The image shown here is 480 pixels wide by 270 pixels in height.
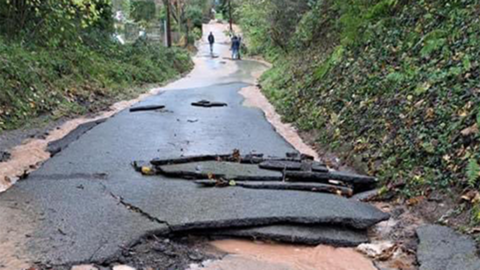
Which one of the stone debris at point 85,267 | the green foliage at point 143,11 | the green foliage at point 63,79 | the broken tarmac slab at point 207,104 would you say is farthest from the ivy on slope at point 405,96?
the green foliage at point 143,11

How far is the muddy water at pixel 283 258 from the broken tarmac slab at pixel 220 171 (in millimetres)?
1647

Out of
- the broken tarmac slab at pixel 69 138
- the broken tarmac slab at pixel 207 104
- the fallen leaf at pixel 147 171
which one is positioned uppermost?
the fallen leaf at pixel 147 171

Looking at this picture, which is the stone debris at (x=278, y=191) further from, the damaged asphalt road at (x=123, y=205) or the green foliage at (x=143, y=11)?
the green foliage at (x=143, y=11)

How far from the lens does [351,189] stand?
6094 millimetres

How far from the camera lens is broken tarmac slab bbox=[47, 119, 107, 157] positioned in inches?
313

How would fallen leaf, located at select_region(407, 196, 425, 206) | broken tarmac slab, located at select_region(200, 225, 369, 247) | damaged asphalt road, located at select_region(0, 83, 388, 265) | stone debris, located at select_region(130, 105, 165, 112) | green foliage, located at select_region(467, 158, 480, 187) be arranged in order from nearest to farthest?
1. damaged asphalt road, located at select_region(0, 83, 388, 265)
2. broken tarmac slab, located at select_region(200, 225, 369, 247)
3. green foliage, located at select_region(467, 158, 480, 187)
4. fallen leaf, located at select_region(407, 196, 425, 206)
5. stone debris, located at select_region(130, 105, 165, 112)

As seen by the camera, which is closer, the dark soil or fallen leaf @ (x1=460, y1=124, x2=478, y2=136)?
the dark soil

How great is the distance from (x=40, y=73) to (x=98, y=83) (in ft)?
10.1

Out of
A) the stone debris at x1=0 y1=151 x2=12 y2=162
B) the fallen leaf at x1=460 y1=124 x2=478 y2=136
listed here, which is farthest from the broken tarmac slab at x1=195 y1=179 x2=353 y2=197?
the stone debris at x1=0 y1=151 x2=12 y2=162

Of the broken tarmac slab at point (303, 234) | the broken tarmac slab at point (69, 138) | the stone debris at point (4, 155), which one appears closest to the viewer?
the broken tarmac slab at point (303, 234)

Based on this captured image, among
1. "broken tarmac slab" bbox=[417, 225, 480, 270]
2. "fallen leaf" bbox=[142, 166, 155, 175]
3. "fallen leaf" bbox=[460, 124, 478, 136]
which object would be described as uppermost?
"fallen leaf" bbox=[460, 124, 478, 136]

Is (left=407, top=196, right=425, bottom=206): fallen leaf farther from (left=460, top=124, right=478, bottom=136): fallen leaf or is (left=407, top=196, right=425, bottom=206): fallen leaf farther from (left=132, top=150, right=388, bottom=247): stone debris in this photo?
(left=460, top=124, right=478, bottom=136): fallen leaf

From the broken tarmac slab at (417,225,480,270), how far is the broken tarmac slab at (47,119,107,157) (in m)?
5.82

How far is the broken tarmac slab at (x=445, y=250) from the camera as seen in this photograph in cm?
405
